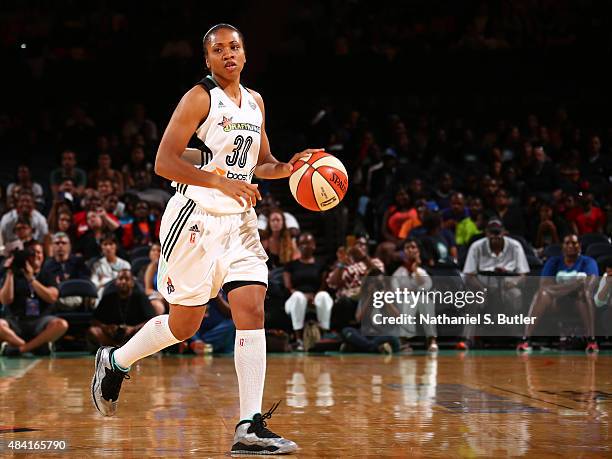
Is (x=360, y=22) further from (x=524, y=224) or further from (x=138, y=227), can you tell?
(x=138, y=227)

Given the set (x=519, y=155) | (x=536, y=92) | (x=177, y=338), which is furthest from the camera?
(x=536, y=92)

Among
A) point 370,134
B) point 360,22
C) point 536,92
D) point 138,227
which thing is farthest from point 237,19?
point 138,227

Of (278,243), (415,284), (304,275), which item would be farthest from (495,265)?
(278,243)

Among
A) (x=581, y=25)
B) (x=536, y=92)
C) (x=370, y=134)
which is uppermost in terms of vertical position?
(x=581, y=25)

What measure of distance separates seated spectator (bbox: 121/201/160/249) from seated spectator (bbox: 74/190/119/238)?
20cm

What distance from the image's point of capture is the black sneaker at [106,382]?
6008 mm

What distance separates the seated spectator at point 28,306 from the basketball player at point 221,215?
6957 mm

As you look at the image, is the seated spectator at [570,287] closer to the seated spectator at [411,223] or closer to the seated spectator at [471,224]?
the seated spectator at [471,224]

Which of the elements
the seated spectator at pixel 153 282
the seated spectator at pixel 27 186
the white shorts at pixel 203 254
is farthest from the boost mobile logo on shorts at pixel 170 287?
the seated spectator at pixel 27 186

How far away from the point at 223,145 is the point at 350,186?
11.5 meters

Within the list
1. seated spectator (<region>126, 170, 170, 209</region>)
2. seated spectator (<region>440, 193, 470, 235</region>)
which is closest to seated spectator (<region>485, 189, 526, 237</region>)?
seated spectator (<region>440, 193, 470, 235</region>)

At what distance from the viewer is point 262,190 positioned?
16.1 metres

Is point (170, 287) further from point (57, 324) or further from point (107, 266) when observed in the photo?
point (107, 266)

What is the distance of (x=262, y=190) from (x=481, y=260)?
4.18m
